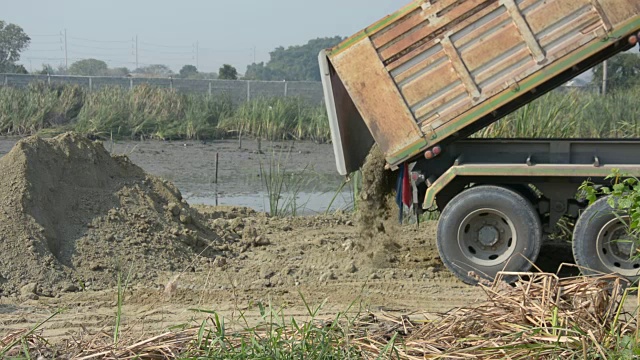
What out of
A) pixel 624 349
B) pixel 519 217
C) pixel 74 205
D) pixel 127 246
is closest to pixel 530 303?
pixel 624 349

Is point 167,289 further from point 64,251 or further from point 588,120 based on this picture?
point 588,120

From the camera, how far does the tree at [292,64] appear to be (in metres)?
91.8

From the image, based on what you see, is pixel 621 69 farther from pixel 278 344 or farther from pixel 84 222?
pixel 278 344

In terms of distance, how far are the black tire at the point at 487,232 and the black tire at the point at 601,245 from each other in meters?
0.37

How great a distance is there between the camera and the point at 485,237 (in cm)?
852

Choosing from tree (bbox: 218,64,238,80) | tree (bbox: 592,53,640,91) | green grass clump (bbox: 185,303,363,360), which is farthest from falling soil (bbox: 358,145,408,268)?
tree (bbox: 218,64,238,80)

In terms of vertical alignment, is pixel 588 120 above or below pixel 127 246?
above

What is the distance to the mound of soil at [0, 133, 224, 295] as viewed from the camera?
8383mm

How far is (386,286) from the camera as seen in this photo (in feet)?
27.7

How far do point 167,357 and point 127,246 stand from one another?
15.7 feet

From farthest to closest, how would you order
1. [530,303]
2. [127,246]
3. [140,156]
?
[140,156], [127,246], [530,303]

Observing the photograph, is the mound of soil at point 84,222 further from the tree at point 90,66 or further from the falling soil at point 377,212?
the tree at point 90,66

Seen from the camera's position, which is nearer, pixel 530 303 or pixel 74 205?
pixel 530 303

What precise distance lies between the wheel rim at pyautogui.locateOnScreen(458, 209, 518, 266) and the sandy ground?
333 millimetres
